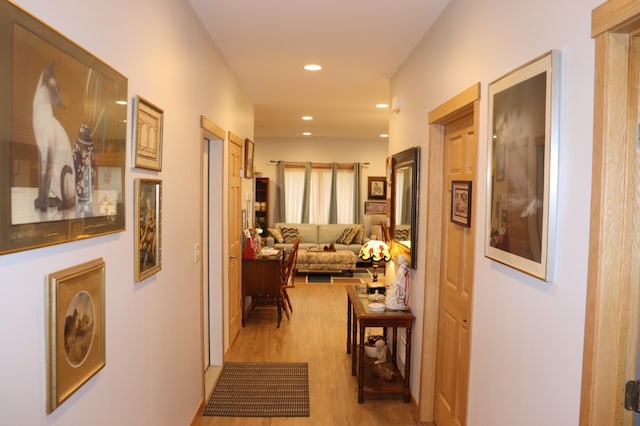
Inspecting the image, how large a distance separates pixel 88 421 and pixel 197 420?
1731 millimetres

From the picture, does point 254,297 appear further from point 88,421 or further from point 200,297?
point 88,421

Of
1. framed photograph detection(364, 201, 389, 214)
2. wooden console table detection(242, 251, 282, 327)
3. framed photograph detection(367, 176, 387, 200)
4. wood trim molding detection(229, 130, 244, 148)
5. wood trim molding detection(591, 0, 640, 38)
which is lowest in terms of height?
wooden console table detection(242, 251, 282, 327)

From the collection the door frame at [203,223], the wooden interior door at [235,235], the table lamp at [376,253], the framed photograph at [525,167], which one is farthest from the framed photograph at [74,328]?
the wooden interior door at [235,235]

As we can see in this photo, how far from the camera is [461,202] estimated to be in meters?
2.57

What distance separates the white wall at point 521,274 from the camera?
1347 mm

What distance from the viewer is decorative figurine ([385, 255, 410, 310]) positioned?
3516 millimetres

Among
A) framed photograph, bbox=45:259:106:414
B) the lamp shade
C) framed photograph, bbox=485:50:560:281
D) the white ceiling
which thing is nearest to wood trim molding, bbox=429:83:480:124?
framed photograph, bbox=485:50:560:281

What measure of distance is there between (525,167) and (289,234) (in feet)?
26.8

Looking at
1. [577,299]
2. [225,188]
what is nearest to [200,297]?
[225,188]

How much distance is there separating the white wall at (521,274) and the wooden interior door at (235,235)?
94.7 inches

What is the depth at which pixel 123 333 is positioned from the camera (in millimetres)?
1851

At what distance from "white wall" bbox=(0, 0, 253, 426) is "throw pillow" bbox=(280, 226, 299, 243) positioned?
6.08 metres

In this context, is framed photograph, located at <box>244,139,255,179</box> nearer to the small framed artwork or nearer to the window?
the small framed artwork

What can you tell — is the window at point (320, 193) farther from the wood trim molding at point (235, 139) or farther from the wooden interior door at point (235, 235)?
the wood trim molding at point (235, 139)
